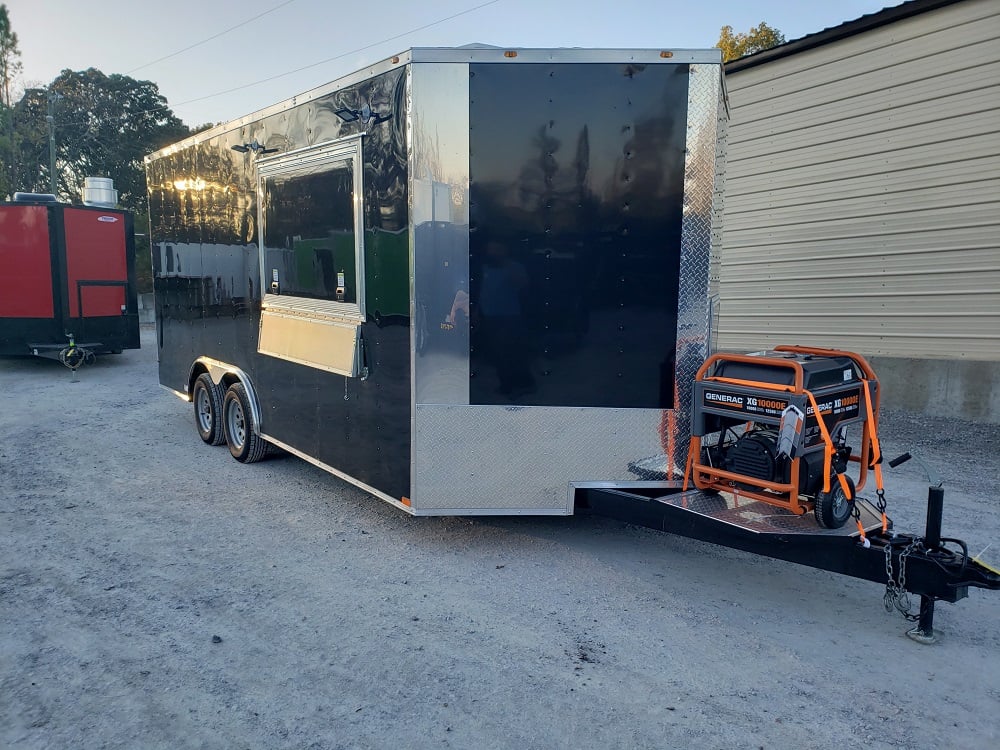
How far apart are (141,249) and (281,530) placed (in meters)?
33.0

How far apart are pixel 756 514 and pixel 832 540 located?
0.48 m

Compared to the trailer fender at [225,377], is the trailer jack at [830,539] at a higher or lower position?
lower

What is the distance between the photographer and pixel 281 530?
16.9 ft

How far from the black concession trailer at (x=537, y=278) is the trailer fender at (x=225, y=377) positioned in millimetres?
1958

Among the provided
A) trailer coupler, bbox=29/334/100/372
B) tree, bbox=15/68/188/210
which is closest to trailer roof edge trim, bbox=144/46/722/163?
trailer coupler, bbox=29/334/100/372

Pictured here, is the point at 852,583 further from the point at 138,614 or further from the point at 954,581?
the point at 138,614

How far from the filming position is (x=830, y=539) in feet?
11.6

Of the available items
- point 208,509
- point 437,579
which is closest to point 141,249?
point 208,509

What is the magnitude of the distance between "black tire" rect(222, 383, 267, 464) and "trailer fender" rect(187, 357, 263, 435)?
49mm

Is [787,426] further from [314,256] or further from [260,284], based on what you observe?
[260,284]

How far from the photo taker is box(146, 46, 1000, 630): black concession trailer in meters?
4.12

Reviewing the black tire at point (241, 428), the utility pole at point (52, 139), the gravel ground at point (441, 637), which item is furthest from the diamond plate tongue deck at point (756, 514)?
the utility pole at point (52, 139)

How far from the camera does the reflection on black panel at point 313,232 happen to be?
5.00 m

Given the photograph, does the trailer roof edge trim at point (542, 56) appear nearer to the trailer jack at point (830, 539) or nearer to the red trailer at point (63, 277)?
the trailer jack at point (830, 539)
